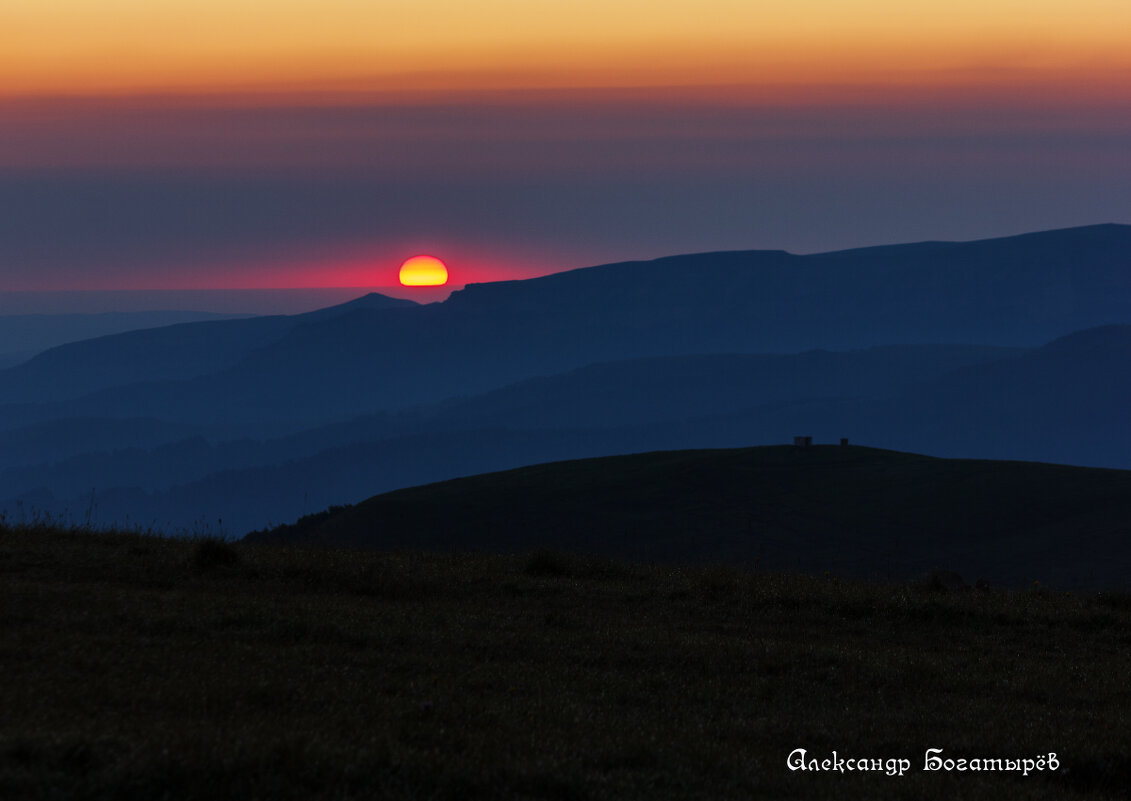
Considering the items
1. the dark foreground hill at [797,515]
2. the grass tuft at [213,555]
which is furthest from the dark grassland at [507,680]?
the dark foreground hill at [797,515]

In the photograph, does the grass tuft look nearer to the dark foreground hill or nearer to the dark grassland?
the dark grassland

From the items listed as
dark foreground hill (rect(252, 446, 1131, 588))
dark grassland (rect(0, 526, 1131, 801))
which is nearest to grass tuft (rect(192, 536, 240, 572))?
dark grassland (rect(0, 526, 1131, 801))

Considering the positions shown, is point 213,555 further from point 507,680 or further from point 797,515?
point 797,515

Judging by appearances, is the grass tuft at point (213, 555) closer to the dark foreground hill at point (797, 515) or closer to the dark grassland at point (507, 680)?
the dark grassland at point (507, 680)

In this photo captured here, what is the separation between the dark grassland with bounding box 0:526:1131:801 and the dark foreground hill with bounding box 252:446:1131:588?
107 feet

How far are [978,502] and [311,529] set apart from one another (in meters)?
42.8

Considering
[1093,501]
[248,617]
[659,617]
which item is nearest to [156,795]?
[248,617]

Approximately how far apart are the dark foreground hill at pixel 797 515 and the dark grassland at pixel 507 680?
32623mm

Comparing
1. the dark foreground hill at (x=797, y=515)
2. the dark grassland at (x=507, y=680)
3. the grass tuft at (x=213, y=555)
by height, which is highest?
the grass tuft at (x=213, y=555)

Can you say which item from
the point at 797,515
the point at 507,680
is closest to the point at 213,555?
the point at 507,680

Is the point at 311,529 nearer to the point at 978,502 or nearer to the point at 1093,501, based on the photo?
the point at 978,502

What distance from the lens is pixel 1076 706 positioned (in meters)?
11.4

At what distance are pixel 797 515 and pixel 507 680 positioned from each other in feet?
190

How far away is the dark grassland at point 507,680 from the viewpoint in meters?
7.69
